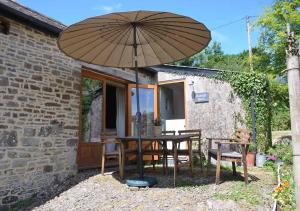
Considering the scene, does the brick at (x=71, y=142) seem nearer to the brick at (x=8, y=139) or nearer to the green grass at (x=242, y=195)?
the brick at (x=8, y=139)

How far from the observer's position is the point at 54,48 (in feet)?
19.4

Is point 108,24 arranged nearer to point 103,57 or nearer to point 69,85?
point 103,57

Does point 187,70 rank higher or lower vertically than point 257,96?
higher

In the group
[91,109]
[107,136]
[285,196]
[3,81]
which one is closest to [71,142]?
[107,136]

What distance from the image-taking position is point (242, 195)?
4145 millimetres

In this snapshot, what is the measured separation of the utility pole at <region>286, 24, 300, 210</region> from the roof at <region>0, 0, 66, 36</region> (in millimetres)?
4390

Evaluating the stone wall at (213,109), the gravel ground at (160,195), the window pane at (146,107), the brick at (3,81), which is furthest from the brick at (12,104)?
the stone wall at (213,109)

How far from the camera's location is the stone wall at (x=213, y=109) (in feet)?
27.3

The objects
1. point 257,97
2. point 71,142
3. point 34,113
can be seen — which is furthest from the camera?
point 257,97

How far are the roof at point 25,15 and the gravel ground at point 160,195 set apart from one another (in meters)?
3.07

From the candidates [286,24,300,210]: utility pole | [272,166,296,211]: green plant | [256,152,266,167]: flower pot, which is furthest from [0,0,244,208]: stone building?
[286,24,300,210]: utility pole

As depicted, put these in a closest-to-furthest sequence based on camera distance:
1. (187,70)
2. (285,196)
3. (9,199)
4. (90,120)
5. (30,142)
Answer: (285,196), (9,199), (30,142), (90,120), (187,70)

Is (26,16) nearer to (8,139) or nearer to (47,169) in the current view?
(8,139)

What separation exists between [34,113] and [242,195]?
153 inches
